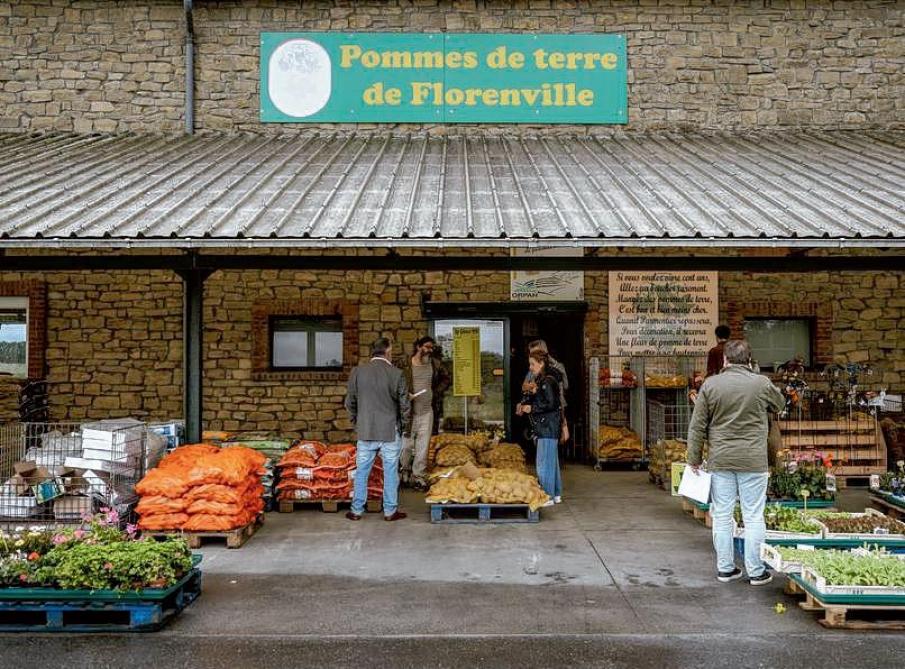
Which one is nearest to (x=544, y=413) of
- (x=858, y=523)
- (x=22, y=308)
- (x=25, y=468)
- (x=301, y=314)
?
(x=858, y=523)

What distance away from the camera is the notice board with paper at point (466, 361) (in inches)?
462

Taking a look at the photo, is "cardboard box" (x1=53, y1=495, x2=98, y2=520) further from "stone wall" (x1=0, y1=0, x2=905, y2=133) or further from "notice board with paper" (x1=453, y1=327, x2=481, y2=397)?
"stone wall" (x1=0, y1=0, x2=905, y2=133)

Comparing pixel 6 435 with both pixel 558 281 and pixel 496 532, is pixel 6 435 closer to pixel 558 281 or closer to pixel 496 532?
pixel 496 532

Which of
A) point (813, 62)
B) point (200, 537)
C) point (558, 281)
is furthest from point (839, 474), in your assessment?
point (200, 537)

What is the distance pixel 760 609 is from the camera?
17.8 ft

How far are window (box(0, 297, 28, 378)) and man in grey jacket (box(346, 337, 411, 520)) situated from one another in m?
6.59

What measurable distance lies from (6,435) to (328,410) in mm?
4520

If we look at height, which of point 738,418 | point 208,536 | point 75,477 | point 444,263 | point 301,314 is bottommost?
point 208,536

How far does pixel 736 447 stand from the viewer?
19.2 feet

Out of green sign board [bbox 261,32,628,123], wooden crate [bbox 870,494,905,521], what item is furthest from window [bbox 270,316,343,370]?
wooden crate [bbox 870,494,905,521]

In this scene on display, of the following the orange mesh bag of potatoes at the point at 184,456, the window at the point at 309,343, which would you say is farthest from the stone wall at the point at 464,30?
the orange mesh bag of potatoes at the point at 184,456

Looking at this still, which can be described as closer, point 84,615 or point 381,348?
point 84,615

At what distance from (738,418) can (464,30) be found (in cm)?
903

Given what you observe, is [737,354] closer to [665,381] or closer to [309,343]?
[665,381]
